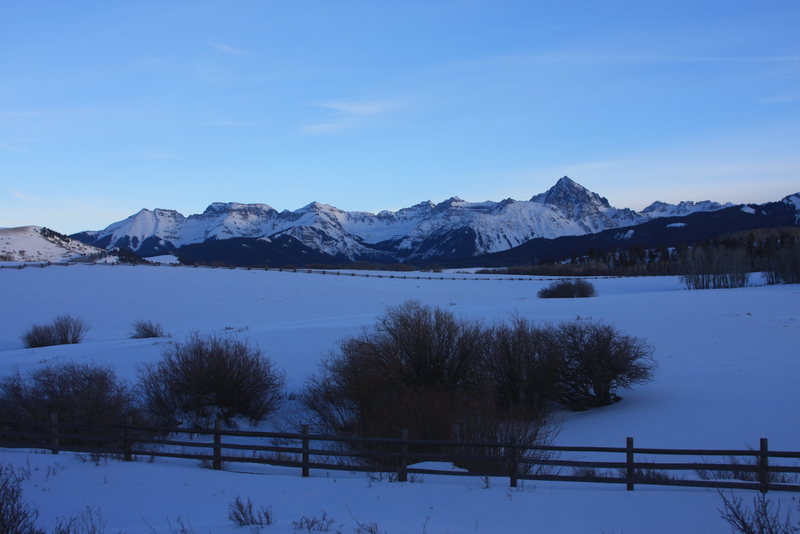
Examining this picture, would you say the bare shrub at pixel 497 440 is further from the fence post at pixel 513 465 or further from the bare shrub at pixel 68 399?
the bare shrub at pixel 68 399

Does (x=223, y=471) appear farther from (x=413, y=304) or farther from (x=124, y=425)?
(x=413, y=304)

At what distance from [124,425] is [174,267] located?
71.5 m

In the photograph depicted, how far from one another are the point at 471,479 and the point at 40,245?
526 ft

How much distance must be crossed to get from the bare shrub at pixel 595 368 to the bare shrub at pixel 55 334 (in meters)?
29.9

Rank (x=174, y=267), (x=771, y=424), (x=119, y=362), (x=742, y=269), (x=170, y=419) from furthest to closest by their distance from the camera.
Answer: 1. (x=742, y=269)
2. (x=174, y=267)
3. (x=119, y=362)
4. (x=170, y=419)
5. (x=771, y=424)

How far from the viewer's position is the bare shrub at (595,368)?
2291 centimetres

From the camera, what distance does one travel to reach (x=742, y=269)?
94062 millimetres

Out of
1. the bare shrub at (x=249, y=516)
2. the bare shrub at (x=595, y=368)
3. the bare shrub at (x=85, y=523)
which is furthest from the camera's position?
the bare shrub at (x=595, y=368)

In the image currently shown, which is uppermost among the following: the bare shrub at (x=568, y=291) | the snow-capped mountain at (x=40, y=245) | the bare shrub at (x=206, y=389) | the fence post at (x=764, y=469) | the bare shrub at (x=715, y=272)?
the snow-capped mountain at (x=40, y=245)

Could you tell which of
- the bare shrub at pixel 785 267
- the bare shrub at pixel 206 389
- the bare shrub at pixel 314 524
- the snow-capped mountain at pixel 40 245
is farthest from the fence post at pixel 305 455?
the snow-capped mountain at pixel 40 245

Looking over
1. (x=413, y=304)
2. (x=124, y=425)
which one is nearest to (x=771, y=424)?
(x=413, y=304)

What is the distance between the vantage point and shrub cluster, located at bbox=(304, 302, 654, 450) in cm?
2017

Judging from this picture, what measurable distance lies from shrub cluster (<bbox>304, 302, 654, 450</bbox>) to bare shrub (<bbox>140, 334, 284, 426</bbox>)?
80.1 inches

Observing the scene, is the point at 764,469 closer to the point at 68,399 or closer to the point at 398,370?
the point at 398,370
